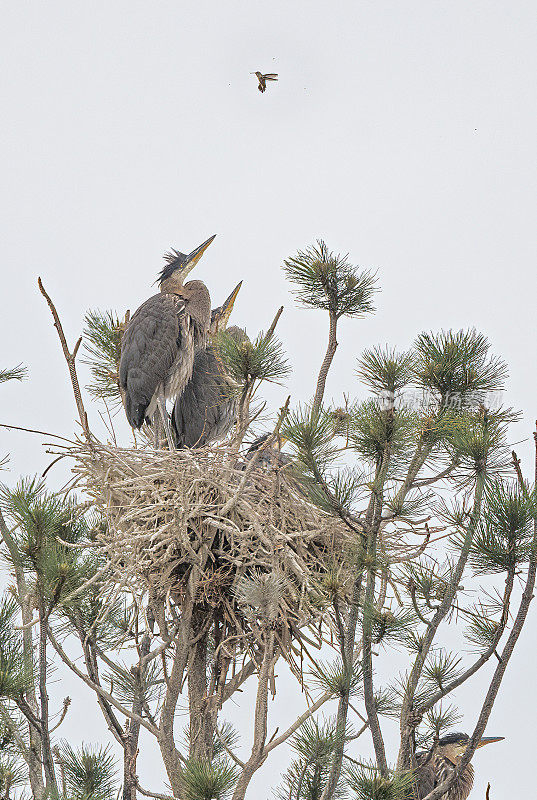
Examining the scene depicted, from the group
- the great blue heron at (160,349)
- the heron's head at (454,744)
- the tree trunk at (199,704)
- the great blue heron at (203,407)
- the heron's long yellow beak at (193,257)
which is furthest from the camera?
the heron's long yellow beak at (193,257)

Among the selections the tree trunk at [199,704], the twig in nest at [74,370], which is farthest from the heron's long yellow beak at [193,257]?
the tree trunk at [199,704]

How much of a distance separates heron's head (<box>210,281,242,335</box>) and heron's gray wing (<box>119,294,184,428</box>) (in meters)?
0.26

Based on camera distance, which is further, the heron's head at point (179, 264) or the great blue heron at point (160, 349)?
the heron's head at point (179, 264)

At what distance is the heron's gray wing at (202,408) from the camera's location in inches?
203

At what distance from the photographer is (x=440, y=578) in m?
3.32

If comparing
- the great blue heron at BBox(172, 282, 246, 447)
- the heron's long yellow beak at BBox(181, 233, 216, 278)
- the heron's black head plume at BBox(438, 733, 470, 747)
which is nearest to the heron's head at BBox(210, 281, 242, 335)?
the great blue heron at BBox(172, 282, 246, 447)

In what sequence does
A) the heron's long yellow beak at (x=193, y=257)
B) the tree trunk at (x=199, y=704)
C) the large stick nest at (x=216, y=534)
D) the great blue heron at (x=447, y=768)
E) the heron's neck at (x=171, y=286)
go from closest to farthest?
the large stick nest at (x=216, y=534) → the tree trunk at (x=199, y=704) → the great blue heron at (x=447, y=768) → the heron's neck at (x=171, y=286) → the heron's long yellow beak at (x=193, y=257)

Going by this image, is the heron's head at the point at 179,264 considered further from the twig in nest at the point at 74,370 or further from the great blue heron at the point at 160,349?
the twig in nest at the point at 74,370

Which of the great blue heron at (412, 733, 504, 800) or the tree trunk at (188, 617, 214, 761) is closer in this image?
the tree trunk at (188, 617, 214, 761)

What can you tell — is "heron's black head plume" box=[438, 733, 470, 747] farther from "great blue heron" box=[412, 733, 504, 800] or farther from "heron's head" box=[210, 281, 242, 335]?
"heron's head" box=[210, 281, 242, 335]

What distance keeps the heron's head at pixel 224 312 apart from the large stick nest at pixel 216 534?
1585mm

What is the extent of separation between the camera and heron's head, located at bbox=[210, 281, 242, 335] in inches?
211

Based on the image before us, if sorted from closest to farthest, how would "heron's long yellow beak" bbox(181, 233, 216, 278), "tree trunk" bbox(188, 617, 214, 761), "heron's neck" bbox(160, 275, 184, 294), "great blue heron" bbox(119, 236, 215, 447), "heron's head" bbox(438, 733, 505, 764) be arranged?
1. "tree trunk" bbox(188, 617, 214, 761)
2. "heron's head" bbox(438, 733, 505, 764)
3. "great blue heron" bbox(119, 236, 215, 447)
4. "heron's neck" bbox(160, 275, 184, 294)
5. "heron's long yellow beak" bbox(181, 233, 216, 278)

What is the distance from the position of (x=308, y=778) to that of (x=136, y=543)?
112 cm
